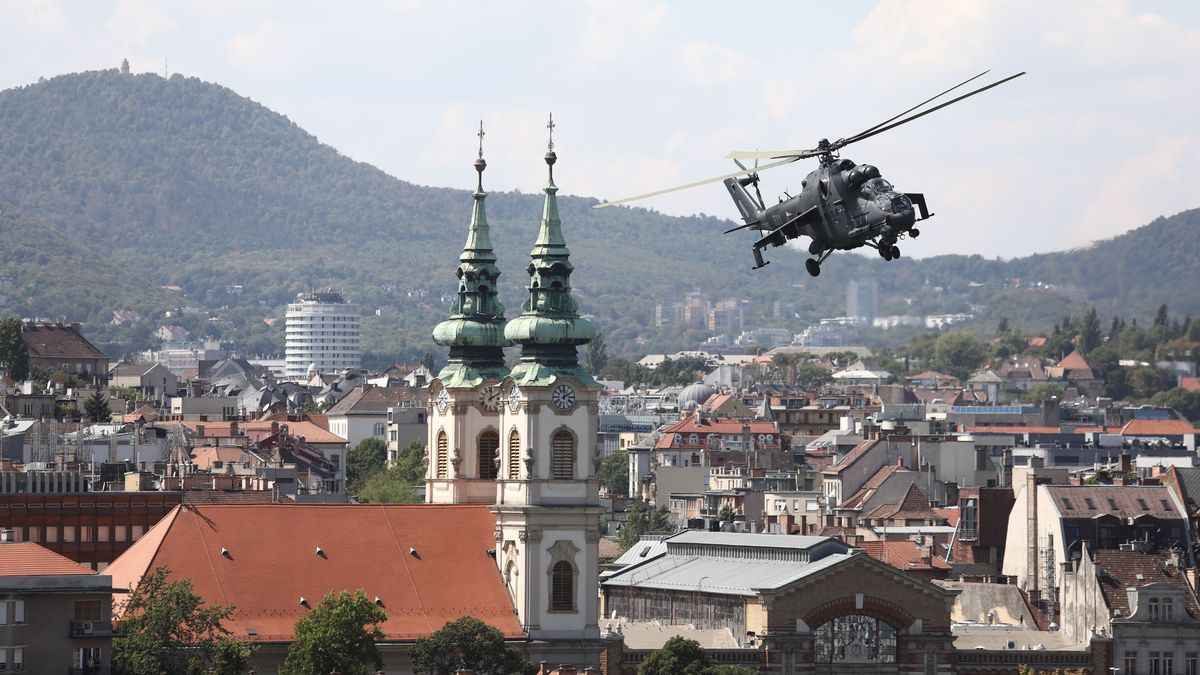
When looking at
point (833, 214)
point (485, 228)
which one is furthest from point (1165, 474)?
point (833, 214)

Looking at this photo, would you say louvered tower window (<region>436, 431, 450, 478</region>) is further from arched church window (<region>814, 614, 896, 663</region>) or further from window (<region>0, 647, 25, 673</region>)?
window (<region>0, 647, 25, 673</region>)

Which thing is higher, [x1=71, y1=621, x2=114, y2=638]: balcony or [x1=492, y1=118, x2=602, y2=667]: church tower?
[x1=492, y1=118, x2=602, y2=667]: church tower

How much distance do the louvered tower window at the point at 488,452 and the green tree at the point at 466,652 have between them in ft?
31.8

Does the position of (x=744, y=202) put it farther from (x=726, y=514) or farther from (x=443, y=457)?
(x=726, y=514)

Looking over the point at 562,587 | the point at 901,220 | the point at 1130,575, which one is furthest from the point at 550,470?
the point at 901,220

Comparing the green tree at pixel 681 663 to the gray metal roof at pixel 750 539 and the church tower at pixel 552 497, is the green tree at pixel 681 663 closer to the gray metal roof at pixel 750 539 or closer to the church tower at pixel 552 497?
the church tower at pixel 552 497

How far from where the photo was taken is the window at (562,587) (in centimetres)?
10581

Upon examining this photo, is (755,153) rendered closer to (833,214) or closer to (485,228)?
(833,214)

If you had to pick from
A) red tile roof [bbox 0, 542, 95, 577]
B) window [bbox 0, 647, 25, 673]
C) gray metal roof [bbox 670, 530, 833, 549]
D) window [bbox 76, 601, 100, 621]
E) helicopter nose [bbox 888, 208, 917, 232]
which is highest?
helicopter nose [bbox 888, 208, 917, 232]

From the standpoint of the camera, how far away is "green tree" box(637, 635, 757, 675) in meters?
105

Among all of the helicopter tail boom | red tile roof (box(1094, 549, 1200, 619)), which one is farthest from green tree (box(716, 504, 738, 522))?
the helicopter tail boom

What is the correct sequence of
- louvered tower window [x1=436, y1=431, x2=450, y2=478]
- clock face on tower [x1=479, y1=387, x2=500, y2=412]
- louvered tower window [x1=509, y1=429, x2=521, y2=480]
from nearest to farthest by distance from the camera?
louvered tower window [x1=509, y1=429, x2=521, y2=480] < clock face on tower [x1=479, y1=387, x2=500, y2=412] < louvered tower window [x1=436, y1=431, x2=450, y2=478]

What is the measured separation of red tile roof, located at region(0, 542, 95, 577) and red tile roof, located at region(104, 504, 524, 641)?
10.2m

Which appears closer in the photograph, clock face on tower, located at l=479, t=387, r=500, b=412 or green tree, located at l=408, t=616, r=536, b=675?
green tree, located at l=408, t=616, r=536, b=675
